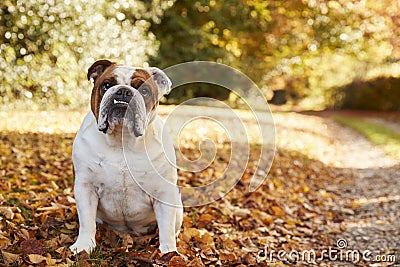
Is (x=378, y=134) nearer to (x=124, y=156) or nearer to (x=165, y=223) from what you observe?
(x=165, y=223)

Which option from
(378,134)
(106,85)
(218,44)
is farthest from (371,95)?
(106,85)

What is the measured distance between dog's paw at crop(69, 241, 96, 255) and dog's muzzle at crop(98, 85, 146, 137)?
78 cm

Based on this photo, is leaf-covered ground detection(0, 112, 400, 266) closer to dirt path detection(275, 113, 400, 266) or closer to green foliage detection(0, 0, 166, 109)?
dirt path detection(275, 113, 400, 266)

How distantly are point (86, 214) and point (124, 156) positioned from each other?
18.2 inches

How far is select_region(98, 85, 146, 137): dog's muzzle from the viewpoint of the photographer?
10.8 ft

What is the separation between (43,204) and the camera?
4.54 m

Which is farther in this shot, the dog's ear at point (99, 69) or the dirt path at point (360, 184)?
the dirt path at point (360, 184)

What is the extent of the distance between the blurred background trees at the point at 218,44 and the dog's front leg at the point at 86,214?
7.00m

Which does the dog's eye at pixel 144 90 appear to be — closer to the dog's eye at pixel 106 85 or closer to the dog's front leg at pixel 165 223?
the dog's eye at pixel 106 85

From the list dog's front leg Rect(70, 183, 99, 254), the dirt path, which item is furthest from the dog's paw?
the dirt path

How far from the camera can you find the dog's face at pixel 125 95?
10.8 feet

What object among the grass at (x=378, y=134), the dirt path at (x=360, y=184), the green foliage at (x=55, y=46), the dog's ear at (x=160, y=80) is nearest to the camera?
the dog's ear at (x=160, y=80)

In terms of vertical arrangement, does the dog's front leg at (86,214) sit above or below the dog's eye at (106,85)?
below

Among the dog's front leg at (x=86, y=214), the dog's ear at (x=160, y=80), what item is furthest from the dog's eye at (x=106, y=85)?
the dog's front leg at (x=86, y=214)
